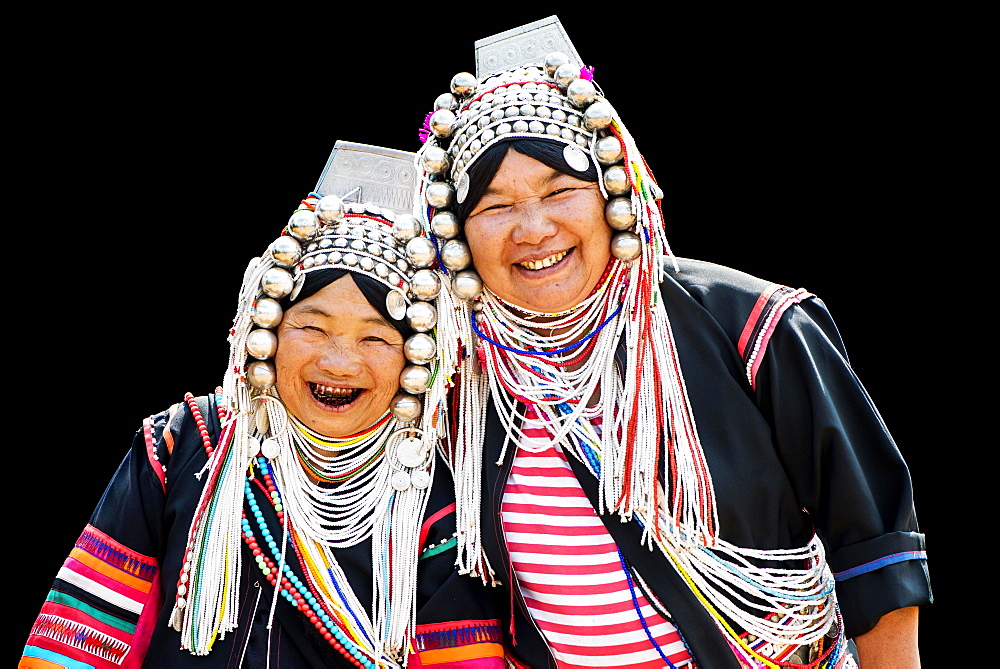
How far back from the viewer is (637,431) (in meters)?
2.97

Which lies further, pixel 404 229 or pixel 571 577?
pixel 404 229

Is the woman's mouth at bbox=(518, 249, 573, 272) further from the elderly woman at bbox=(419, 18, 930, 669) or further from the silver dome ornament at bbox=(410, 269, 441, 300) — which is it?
the silver dome ornament at bbox=(410, 269, 441, 300)

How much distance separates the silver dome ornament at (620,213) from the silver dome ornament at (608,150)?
0.10m

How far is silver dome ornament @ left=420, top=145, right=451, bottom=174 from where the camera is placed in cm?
300

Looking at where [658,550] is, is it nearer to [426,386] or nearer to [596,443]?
[596,443]

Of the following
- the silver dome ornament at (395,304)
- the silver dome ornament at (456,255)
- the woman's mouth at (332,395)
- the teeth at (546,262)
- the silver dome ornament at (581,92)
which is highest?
the silver dome ornament at (581,92)

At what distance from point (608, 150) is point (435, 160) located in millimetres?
451

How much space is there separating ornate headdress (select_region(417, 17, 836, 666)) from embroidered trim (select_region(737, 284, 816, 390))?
0.58 feet

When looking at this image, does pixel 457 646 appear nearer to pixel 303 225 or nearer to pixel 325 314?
pixel 325 314

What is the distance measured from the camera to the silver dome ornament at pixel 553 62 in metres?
3.03

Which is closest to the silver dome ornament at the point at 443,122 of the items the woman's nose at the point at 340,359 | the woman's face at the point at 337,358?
the woman's face at the point at 337,358

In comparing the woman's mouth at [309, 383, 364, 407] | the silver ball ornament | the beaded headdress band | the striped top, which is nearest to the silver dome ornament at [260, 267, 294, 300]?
A: the beaded headdress band

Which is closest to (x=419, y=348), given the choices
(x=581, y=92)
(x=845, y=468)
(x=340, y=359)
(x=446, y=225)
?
(x=340, y=359)

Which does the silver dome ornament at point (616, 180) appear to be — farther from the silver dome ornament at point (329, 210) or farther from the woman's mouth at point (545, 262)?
the silver dome ornament at point (329, 210)
